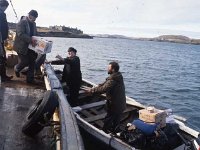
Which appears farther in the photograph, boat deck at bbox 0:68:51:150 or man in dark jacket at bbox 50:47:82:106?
man in dark jacket at bbox 50:47:82:106

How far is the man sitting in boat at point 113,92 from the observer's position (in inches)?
321

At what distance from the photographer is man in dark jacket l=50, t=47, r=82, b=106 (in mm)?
9469

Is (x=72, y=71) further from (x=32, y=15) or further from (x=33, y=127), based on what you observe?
(x=33, y=127)

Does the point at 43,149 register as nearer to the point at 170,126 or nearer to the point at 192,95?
the point at 170,126

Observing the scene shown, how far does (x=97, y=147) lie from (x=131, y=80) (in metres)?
23.8

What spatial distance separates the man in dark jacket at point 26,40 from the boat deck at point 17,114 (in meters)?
0.56

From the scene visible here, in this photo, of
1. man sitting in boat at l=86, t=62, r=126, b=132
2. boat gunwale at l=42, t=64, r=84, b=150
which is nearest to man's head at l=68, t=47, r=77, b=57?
man sitting in boat at l=86, t=62, r=126, b=132

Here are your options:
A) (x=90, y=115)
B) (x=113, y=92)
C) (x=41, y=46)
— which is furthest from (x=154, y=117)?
(x=41, y=46)

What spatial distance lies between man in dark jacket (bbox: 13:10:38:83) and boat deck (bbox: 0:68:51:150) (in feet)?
1.85

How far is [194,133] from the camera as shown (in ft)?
29.6

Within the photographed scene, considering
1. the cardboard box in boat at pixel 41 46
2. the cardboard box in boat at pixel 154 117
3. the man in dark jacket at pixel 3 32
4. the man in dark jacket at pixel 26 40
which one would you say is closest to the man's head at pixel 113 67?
the cardboard box in boat at pixel 154 117

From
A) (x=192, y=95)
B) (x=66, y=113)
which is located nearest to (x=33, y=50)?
(x=66, y=113)

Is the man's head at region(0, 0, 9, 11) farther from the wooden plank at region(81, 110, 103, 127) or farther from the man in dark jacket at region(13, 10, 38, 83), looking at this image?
the wooden plank at region(81, 110, 103, 127)

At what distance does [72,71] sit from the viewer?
962cm
